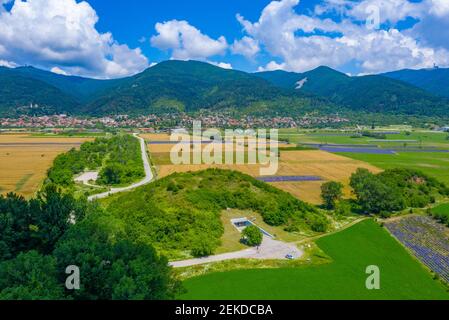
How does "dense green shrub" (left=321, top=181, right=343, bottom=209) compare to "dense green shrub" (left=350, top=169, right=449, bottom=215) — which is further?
"dense green shrub" (left=321, top=181, right=343, bottom=209)

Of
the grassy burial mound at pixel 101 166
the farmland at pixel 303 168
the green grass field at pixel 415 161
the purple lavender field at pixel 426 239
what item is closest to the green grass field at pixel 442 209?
the purple lavender field at pixel 426 239

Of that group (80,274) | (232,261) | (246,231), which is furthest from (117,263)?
(246,231)

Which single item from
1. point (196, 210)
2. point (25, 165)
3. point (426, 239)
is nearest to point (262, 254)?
point (196, 210)

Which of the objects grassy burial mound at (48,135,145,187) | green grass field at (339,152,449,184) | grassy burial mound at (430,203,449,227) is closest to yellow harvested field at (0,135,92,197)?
grassy burial mound at (48,135,145,187)

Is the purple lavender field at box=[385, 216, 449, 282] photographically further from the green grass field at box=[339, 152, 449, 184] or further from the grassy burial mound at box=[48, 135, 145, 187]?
the grassy burial mound at box=[48, 135, 145, 187]

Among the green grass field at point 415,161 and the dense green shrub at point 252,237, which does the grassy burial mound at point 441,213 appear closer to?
the green grass field at point 415,161
